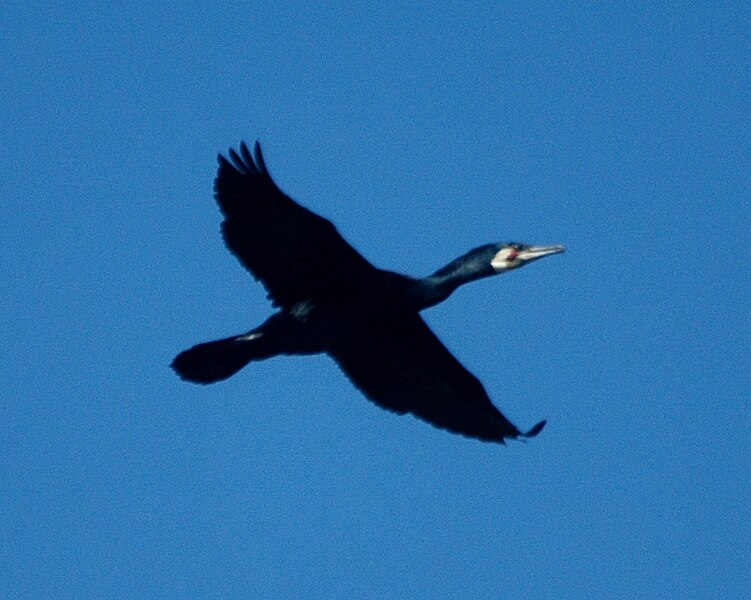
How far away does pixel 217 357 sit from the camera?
13812 millimetres

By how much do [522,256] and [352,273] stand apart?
1.44 m

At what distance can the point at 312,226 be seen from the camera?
13352 millimetres

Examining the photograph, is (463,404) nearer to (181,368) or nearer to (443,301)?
(443,301)

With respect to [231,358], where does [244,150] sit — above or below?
above

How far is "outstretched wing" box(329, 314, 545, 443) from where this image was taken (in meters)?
14.6

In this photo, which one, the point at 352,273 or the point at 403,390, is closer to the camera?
the point at 352,273

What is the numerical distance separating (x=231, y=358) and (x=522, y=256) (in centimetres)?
256

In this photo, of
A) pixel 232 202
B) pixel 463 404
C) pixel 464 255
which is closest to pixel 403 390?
pixel 463 404

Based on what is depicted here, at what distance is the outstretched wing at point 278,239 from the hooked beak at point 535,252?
127cm

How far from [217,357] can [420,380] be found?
2068mm

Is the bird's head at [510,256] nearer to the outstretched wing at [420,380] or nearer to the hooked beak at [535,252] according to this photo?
the hooked beak at [535,252]

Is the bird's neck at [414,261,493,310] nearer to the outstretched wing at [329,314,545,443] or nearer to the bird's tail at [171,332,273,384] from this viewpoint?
the outstretched wing at [329,314,545,443]

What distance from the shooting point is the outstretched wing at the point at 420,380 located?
1464 centimetres

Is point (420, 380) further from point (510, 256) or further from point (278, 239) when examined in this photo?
point (278, 239)
